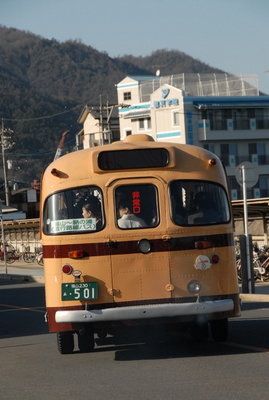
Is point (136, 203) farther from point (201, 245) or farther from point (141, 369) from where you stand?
point (141, 369)

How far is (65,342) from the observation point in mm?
10797

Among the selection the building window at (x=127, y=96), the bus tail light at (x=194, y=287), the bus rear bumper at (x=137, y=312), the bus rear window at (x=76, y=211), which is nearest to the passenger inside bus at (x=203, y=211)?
the bus tail light at (x=194, y=287)

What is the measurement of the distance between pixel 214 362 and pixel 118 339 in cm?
335

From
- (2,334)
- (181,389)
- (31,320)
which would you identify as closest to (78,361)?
(181,389)

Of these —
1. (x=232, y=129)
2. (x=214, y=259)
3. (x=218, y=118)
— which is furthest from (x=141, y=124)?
(x=214, y=259)

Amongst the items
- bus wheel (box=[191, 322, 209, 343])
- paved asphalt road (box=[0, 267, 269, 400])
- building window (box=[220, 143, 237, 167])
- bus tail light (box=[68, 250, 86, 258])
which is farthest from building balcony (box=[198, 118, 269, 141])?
bus tail light (box=[68, 250, 86, 258])

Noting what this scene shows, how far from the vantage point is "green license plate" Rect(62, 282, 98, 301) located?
9.95m

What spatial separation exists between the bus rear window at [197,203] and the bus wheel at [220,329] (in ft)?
4.90

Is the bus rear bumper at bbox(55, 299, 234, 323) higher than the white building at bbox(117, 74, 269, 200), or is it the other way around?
the white building at bbox(117, 74, 269, 200)

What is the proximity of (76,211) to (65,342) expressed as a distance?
193 cm

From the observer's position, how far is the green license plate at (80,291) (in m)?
9.95

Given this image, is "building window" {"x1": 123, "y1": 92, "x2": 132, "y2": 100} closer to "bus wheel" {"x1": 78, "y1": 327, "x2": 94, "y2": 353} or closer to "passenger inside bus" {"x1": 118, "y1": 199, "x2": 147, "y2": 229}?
"bus wheel" {"x1": 78, "y1": 327, "x2": 94, "y2": 353}

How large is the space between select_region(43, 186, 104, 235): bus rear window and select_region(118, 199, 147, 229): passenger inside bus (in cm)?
25

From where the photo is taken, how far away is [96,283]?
9.98m
